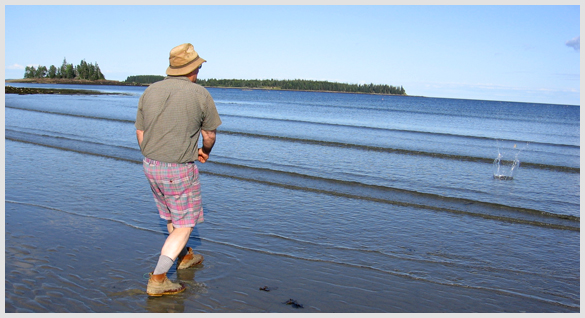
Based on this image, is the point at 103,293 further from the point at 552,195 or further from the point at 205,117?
the point at 552,195

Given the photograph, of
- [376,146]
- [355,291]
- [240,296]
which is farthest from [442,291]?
[376,146]

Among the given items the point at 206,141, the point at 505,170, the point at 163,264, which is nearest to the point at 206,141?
the point at 206,141

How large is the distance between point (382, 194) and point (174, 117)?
635cm

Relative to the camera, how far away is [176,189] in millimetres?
4051

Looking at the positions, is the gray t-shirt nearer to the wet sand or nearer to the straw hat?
the straw hat

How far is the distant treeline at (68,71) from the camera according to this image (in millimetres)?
151625

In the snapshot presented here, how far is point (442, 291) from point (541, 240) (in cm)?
306

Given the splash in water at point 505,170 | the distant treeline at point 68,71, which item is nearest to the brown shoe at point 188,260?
the splash in water at point 505,170

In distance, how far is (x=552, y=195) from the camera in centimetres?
1048

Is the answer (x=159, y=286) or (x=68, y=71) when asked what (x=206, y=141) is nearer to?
(x=159, y=286)

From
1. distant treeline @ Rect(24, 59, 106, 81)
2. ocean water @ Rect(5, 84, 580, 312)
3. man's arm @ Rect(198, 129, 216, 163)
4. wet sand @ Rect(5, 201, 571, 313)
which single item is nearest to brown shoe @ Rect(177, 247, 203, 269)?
wet sand @ Rect(5, 201, 571, 313)

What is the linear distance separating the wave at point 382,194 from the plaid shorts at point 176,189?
5.25 meters

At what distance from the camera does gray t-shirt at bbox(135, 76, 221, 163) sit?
3891mm

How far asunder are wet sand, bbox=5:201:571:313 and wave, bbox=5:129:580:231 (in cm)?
385
